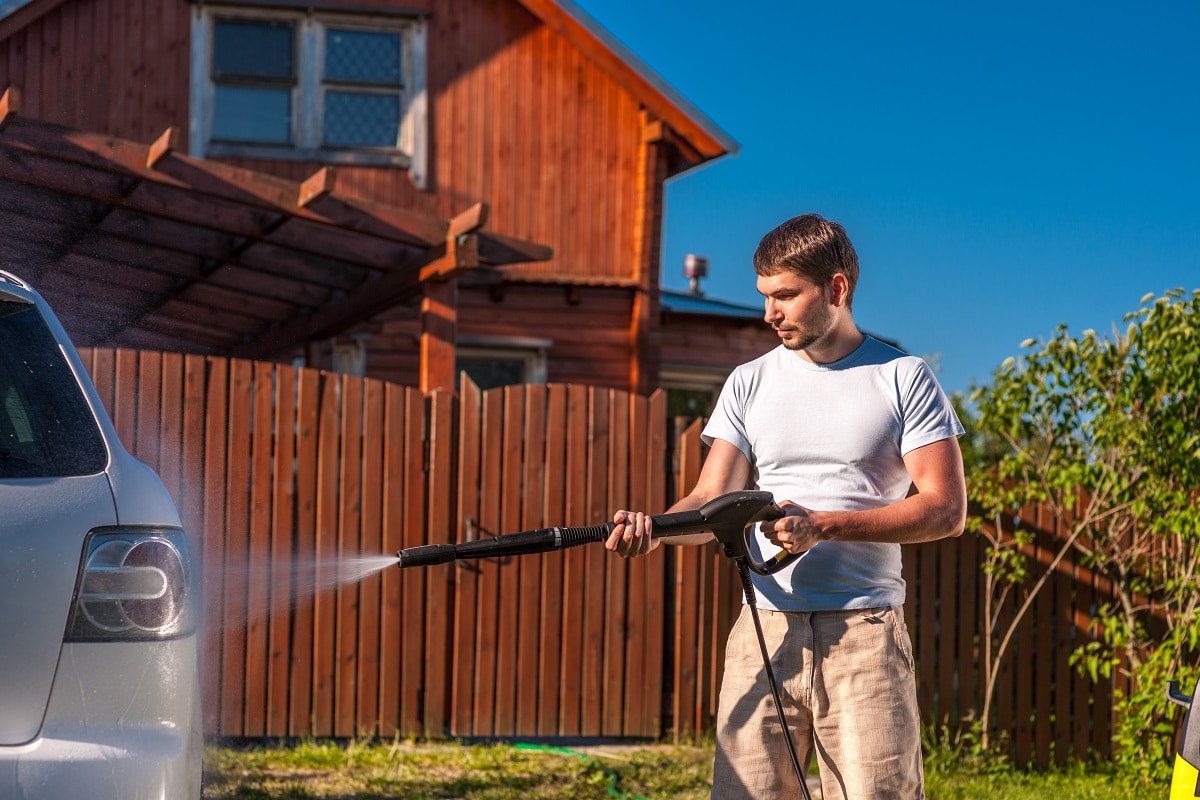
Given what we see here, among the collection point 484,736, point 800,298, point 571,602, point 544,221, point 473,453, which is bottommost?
point 484,736

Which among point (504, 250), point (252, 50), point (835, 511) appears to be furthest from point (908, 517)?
point (252, 50)

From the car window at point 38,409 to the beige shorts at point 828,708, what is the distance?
5.34ft

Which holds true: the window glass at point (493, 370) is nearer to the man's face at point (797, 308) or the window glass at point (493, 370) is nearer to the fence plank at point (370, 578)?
the fence plank at point (370, 578)

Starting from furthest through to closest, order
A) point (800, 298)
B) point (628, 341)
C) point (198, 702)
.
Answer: point (628, 341)
point (800, 298)
point (198, 702)

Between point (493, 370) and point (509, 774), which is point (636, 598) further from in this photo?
point (493, 370)

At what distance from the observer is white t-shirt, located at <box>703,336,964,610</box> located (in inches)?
122

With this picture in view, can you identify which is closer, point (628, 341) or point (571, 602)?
point (571, 602)

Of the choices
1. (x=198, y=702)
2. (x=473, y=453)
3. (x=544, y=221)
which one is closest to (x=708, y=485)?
(x=198, y=702)

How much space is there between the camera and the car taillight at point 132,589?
2522 millimetres

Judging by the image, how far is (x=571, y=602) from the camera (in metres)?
7.01

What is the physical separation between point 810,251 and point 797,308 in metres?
0.14

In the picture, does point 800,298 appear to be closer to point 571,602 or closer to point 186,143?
point 571,602

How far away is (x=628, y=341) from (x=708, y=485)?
34.0ft

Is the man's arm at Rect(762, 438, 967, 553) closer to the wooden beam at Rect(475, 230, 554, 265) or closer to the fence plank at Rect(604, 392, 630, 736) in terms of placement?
the fence plank at Rect(604, 392, 630, 736)
